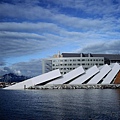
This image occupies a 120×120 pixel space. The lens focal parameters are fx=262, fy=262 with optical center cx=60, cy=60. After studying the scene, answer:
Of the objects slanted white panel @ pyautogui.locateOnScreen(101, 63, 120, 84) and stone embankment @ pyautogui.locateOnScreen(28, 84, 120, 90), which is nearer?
stone embankment @ pyautogui.locateOnScreen(28, 84, 120, 90)

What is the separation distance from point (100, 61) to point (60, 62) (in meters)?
14.1

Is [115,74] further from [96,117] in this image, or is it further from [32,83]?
[96,117]

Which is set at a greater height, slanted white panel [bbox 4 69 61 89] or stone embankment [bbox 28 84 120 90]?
slanted white panel [bbox 4 69 61 89]

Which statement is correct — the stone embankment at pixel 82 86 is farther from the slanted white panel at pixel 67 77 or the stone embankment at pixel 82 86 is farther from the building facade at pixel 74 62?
the building facade at pixel 74 62

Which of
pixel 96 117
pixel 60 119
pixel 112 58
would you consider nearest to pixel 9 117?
pixel 60 119

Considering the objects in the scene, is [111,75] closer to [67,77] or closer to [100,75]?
[100,75]

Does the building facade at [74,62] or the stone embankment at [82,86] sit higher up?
the building facade at [74,62]

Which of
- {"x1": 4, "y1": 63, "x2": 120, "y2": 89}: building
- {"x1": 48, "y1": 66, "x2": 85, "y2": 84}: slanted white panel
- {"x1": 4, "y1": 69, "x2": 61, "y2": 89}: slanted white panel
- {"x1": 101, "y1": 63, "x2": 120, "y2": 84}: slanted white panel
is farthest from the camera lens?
{"x1": 101, "y1": 63, "x2": 120, "y2": 84}: slanted white panel

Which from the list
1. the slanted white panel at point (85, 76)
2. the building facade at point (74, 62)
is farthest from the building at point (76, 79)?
the building facade at point (74, 62)

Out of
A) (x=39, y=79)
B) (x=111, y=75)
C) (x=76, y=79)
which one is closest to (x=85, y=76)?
(x=76, y=79)

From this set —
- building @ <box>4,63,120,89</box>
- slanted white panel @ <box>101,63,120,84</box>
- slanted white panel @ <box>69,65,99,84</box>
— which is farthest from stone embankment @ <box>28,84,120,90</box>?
slanted white panel @ <box>101,63,120,84</box>

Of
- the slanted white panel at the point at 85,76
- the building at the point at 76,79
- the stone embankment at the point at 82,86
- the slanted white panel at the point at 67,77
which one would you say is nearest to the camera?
the stone embankment at the point at 82,86

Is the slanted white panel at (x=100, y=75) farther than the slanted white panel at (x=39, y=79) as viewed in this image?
Yes

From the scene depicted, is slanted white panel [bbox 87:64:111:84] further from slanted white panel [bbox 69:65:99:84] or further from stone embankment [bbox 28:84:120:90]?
stone embankment [bbox 28:84:120:90]
